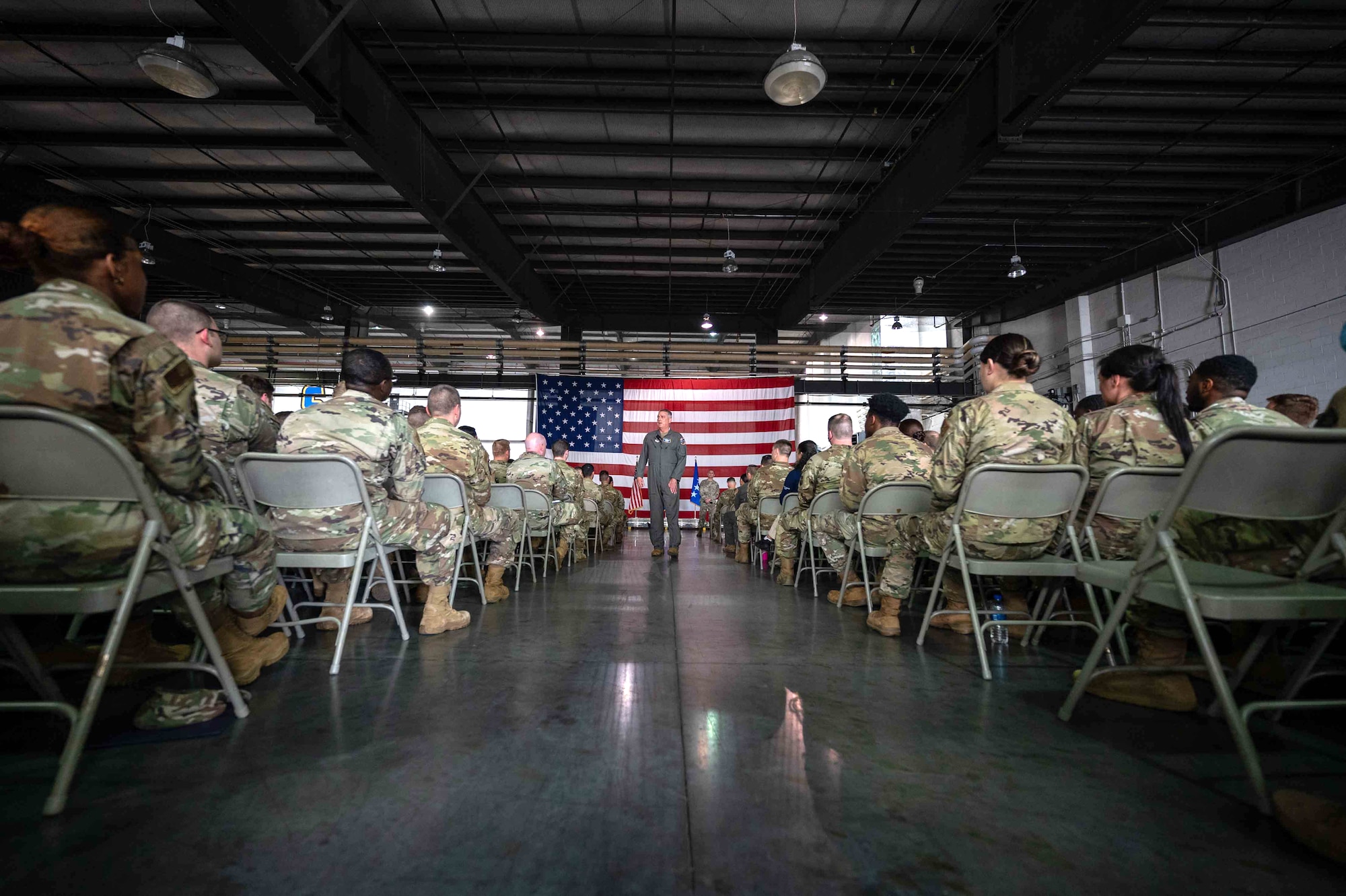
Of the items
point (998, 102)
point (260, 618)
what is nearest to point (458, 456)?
point (260, 618)

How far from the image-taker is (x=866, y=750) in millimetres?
1481

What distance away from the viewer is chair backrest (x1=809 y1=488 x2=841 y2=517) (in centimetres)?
407

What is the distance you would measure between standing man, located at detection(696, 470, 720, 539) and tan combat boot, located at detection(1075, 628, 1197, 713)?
304 inches

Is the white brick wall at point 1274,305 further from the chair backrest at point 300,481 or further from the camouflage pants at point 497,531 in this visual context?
the chair backrest at point 300,481

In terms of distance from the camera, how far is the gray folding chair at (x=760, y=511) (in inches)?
217

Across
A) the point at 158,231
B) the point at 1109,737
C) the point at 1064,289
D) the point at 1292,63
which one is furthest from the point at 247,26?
the point at 1064,289

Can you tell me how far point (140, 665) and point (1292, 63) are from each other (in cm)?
804

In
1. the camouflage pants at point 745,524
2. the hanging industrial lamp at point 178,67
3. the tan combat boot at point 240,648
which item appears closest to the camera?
the tan combat boot at point 240,648

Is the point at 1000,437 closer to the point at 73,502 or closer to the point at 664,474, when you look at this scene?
the point at 73,502

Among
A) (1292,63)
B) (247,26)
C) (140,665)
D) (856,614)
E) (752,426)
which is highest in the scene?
(1292,63)

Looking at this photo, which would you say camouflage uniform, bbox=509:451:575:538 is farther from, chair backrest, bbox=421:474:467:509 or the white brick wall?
the white brick wall

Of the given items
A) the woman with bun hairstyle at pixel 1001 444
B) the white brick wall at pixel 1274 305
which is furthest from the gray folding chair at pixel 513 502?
the white brick wall at pixel 1274 305

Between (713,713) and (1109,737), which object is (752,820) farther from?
(1109,737)

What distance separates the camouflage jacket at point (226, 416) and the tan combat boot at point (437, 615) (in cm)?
101
